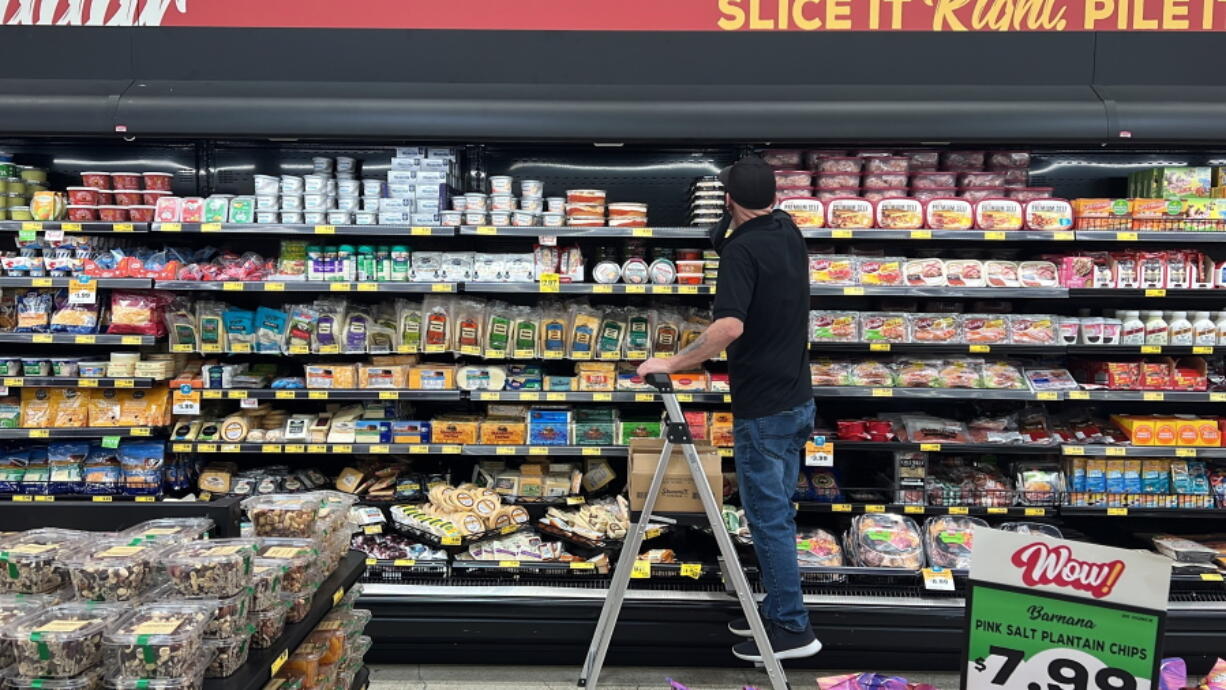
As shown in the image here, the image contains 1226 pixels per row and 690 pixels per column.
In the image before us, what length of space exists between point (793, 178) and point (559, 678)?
8.24 ft

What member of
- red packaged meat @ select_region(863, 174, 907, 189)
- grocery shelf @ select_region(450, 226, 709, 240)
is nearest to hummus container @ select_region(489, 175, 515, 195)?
grocery shelf @ select_region(450, 226, 709, 240)

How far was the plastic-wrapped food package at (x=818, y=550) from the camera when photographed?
3806mm

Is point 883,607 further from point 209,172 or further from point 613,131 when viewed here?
point 209,172

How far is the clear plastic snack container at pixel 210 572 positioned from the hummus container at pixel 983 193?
3.45m

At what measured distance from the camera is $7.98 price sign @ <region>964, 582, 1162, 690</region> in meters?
1.58

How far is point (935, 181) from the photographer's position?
3996 mm

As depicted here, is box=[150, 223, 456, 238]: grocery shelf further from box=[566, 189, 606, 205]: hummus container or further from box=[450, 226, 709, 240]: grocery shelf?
box=[566, 189, 606, 205]: hummus container

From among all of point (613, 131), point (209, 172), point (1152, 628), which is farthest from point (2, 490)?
point (1152, 628)

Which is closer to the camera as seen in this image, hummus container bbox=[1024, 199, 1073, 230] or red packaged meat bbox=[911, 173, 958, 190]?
hummus container bbox=[1024, 199, 1073, 230]

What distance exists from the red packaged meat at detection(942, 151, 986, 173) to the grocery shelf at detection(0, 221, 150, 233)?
12.6 ft

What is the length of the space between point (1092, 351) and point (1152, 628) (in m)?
2.74

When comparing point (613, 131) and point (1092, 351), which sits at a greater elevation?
point (613, 131)

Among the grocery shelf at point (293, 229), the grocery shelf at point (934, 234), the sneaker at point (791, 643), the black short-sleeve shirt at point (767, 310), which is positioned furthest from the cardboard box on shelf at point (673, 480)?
the grocery shelf at point (293, 229)

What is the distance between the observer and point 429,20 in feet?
13.4
